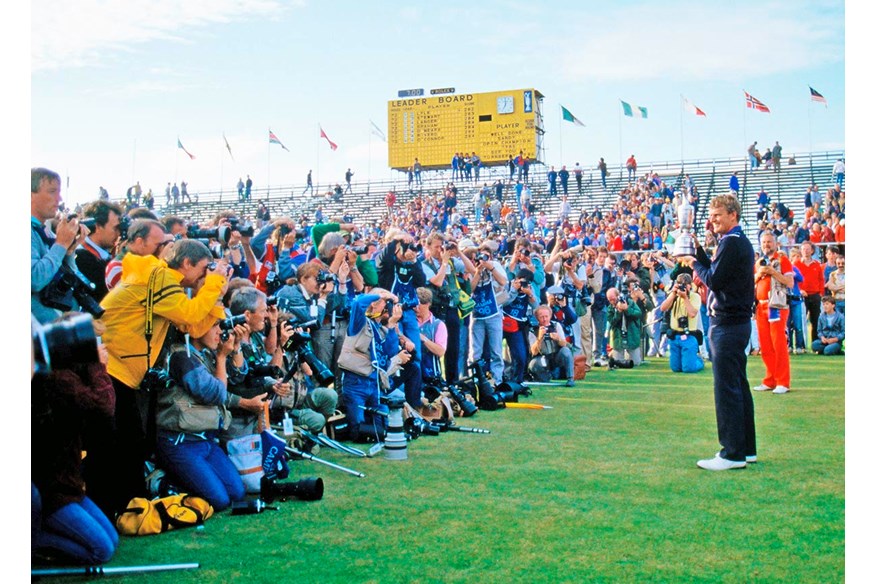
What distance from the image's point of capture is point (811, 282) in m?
14.2

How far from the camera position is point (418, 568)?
12.3 ft

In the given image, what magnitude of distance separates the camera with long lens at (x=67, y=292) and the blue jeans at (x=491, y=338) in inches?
243

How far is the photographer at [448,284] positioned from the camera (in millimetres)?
9438

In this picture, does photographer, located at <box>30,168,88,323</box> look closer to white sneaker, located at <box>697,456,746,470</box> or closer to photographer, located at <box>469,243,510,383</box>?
white sneaker, located at <box>697,456,746,470</box>

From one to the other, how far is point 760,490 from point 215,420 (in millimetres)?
3209

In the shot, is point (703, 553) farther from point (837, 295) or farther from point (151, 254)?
point (837, 295)

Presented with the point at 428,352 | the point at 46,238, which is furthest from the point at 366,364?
the point at 46,238

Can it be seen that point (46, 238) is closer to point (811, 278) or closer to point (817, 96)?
point (817, 96)

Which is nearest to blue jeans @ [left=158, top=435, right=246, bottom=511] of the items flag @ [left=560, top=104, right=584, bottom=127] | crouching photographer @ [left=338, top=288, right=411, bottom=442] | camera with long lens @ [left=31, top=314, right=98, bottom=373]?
crouching photographer @ [left=338, top=288, right=411, bottom=442]

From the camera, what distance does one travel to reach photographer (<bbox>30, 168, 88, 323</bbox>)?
3931mm

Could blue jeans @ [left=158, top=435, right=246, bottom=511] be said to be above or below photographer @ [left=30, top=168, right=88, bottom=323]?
below

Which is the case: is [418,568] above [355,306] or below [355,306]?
below

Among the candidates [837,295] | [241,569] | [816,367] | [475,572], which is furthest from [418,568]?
[837,295]

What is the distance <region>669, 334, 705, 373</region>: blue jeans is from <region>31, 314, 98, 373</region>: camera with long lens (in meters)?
11.0
